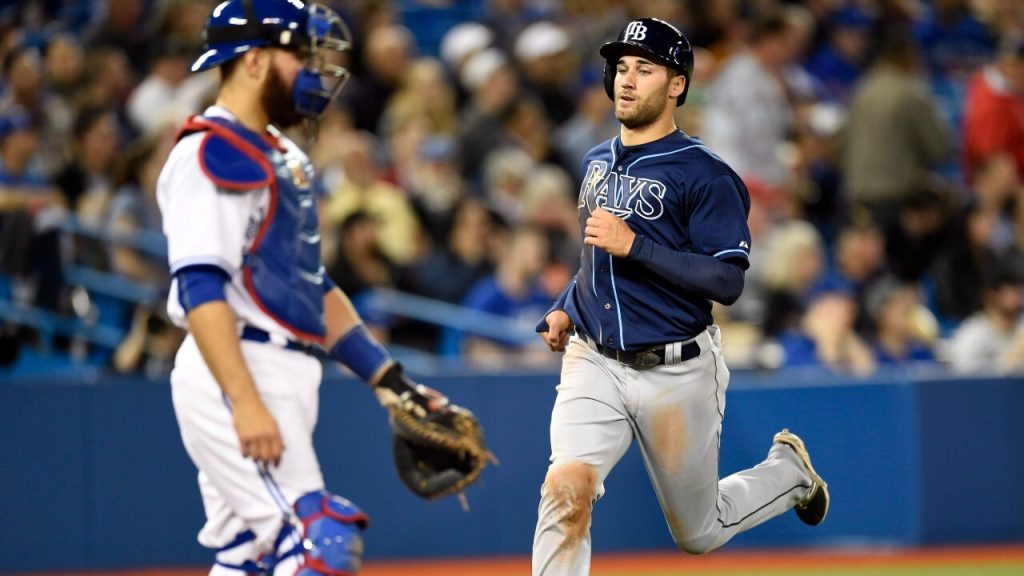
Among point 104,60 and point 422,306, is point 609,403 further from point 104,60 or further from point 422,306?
point 104,60

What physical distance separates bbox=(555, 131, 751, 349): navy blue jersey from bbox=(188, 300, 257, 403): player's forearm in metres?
1.58

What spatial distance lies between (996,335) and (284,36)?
24.5 ft

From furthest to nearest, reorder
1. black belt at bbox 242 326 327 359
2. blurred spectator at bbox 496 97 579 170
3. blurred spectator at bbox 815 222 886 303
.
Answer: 1. blurred spectator at bbox 496 97 579 170
2. blurred spectator at bbox 815 222 886 303
3. black belt at bbox 242 326 327 359

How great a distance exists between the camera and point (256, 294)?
4.57 m

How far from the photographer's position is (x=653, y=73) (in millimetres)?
5465

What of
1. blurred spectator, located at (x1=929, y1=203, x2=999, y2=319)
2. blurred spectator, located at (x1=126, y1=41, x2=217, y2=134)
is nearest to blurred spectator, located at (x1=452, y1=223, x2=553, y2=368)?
blurred spectator, located at (x1=126, y1=41, x2=217, y2=134)

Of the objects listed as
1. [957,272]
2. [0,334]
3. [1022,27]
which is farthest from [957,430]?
[1022,27]

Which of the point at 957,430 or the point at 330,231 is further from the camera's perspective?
the point at 330,231

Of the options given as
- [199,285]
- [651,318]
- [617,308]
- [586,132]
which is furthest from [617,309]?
[586,132]

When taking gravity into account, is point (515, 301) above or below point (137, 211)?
below

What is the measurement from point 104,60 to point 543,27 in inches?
147

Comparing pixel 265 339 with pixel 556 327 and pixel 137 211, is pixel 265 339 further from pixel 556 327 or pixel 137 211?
pixel 137 211

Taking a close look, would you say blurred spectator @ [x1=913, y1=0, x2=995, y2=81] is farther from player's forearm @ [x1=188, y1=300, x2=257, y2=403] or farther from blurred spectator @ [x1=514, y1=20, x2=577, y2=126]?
player's forearm @ [x1=188, y1=300, x2=257, y2=403]

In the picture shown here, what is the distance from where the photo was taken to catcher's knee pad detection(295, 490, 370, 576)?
4.34m
